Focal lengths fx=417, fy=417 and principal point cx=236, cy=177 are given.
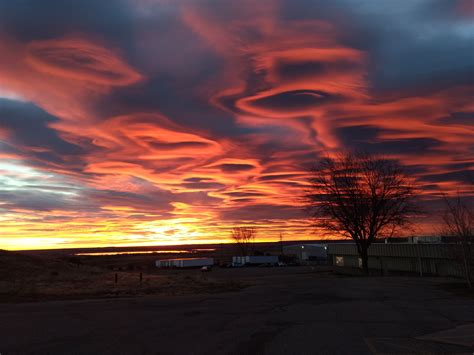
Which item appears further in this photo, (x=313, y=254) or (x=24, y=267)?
(x=313, y=254)

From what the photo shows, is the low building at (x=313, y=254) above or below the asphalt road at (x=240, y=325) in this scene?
above

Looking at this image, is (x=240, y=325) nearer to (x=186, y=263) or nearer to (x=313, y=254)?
(x=186, y=263)

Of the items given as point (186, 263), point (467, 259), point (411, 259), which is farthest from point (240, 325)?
point (186, 263)

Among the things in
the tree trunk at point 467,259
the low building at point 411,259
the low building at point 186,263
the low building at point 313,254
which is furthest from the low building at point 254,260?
the tree trunk at point 467,259

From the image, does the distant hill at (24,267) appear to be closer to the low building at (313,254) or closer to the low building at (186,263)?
the low building at (186,263)

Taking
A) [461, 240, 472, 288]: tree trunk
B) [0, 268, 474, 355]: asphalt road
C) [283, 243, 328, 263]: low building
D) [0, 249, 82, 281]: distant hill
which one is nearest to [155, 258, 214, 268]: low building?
[283, 243, 328, 263]: low building

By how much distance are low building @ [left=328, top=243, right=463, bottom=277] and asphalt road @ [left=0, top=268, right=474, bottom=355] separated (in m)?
22.0

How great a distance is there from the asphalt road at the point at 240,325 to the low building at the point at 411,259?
22.0 m

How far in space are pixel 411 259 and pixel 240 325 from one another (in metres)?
41.4

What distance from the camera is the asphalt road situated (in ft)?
33.8

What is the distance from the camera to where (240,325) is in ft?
43.7

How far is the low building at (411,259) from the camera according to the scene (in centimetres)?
4218

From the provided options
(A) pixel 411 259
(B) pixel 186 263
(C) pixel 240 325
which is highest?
(A) pixel 411 259

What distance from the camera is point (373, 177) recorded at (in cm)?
4288
